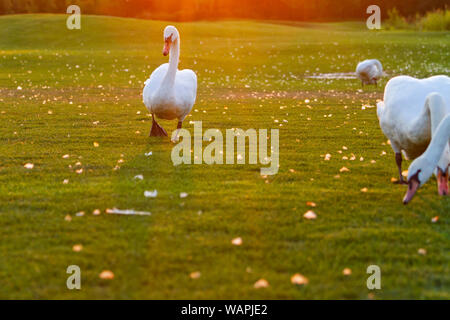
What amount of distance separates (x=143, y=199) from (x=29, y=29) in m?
48.2

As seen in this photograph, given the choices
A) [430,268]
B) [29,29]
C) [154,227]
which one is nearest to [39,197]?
[154,227]

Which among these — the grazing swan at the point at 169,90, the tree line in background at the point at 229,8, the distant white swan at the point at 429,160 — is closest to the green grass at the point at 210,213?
the distant white swan at the point at 429,160

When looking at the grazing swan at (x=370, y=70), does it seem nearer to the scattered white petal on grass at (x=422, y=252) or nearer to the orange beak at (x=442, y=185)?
the orange beak at (x=442, y=185)

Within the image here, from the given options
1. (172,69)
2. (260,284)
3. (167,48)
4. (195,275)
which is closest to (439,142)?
(260,284)

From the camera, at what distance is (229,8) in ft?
305

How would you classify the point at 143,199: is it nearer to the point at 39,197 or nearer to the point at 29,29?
the point at 39,197

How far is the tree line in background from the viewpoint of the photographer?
7875 centimetres

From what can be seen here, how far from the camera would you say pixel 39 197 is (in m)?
6.77

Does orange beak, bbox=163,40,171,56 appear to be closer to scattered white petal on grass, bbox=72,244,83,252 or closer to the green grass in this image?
the green grass

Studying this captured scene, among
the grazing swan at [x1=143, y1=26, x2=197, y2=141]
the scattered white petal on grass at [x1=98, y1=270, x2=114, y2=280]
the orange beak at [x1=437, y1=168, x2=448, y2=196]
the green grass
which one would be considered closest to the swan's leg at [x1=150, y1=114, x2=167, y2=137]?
the grazing swan at [x1=143, y1=26, x2=197, y2=141]

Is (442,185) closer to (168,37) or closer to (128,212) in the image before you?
(128,212)

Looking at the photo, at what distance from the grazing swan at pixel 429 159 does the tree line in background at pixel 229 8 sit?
77.2 metres

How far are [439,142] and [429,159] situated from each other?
0.86 feet

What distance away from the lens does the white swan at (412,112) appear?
6.72 meters
